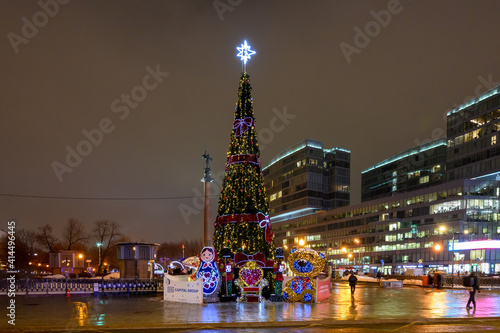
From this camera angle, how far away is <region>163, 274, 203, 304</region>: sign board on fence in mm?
24078

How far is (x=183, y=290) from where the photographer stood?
987 inches

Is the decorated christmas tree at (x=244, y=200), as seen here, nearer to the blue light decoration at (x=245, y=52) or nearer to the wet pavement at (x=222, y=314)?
the blue light decoration at (x=245, y=52)

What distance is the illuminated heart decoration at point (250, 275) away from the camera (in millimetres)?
24859

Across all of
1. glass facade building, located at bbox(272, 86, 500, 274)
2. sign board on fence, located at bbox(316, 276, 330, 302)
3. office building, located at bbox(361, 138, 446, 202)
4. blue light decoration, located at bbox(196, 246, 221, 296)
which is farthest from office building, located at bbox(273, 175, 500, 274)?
blue light decoration, located at bbox(196, 246, 221, 296)

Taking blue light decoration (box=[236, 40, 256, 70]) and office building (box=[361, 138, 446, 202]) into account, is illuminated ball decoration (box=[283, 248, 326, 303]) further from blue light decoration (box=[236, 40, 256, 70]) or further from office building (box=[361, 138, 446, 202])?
office building (box=[361, 138, 446, 202])

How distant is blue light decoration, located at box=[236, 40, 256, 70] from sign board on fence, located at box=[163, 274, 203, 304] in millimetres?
14106

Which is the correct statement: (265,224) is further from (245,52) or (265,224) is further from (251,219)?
(245,52)

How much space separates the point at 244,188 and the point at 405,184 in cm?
12710

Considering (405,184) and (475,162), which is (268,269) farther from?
(405,184)

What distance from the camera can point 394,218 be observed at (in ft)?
384

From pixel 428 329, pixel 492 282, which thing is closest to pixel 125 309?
pixel 428 329

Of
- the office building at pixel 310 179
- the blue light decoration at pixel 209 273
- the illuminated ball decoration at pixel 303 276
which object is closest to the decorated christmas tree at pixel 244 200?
the blue light decoration at pixel 209 273

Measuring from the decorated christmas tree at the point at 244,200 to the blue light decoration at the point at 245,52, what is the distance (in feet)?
10.7

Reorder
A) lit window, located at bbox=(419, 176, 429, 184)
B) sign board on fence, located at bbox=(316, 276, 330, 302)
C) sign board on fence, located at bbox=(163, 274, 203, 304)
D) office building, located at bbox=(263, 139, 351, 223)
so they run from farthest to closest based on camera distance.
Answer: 1. office building, located at bbox=(263, 139, 351, 223)
2. lit window, located at bbox=(419, 176, 429, 184)
3. sign board on fence, located at bbox=(316, 276, 330, 302)
4. sign board on fence, located at bbox=(163, 274, 203, 304)
